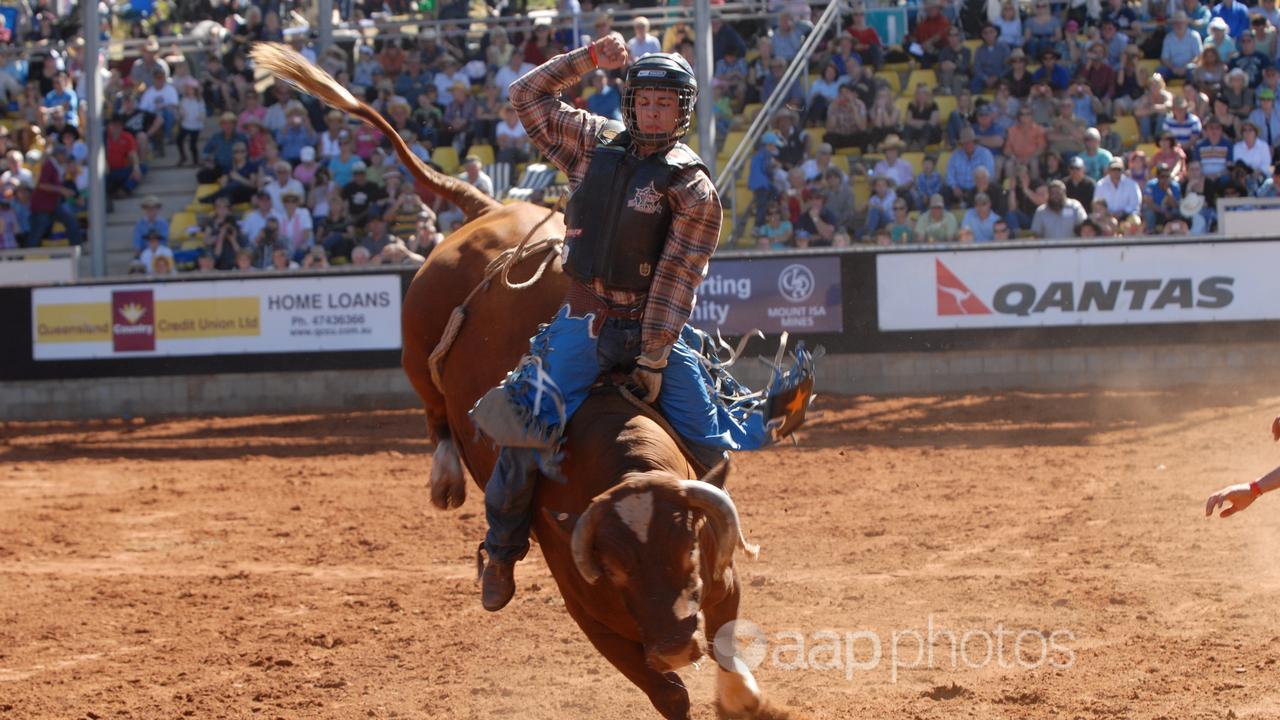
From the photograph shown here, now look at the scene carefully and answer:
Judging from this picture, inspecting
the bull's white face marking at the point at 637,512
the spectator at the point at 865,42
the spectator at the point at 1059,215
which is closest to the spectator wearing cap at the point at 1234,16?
the spectator at the point at 865,42

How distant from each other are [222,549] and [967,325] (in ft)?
28.5

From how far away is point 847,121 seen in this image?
18.5m

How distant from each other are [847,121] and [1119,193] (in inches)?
147

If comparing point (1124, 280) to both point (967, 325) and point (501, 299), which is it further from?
point (501, 299)

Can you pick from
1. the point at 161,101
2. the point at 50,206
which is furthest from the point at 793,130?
the point at 50,206

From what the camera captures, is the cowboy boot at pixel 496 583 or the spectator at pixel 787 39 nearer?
the cowboy boot at pixel 496 583

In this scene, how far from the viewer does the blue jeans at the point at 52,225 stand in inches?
798

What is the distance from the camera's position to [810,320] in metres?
15.6

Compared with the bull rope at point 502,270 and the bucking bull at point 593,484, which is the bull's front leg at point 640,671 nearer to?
the bucking bull at point 593,484

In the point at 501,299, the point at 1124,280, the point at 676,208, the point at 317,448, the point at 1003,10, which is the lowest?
the point at 317,448

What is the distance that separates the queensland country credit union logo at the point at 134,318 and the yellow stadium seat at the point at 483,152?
16.4 ft

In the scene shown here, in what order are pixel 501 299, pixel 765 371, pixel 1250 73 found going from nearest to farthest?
pixel 501 299 → pixel 765 371 → pixel 1250 73

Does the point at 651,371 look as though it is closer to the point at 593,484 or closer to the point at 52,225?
the point at 593,484

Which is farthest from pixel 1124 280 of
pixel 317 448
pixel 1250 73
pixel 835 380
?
pixel 317 448
